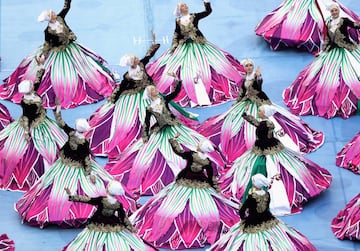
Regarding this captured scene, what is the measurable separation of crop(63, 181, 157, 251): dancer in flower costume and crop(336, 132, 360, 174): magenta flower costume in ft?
9.99

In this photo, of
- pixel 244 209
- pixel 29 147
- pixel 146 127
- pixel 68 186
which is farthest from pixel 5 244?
pixel 244 209

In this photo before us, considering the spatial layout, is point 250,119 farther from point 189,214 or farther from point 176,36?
point 176,36

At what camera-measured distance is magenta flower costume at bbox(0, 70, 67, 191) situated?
61.9ft

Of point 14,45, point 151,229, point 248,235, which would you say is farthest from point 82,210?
point 14,45

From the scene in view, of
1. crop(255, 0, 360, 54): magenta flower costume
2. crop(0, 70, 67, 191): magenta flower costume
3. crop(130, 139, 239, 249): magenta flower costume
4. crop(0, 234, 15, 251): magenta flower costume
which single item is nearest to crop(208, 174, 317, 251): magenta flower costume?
crop(130, 139, 239, 249): magenta flower costume

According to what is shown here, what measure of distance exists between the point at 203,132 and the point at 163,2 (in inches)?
186

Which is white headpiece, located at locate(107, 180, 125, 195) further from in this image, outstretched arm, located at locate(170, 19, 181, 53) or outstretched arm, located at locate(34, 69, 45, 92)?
outstretched arm, located at locate(170, 19, 181, 53)

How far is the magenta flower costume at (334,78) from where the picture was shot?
65.5 ft

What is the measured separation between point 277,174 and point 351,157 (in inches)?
50.3

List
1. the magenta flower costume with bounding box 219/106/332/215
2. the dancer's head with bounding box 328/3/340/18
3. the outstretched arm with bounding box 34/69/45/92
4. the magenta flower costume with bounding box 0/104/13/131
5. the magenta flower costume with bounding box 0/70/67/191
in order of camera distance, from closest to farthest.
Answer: the magenta flower costume with bounding box 219/106/332/215 < the outstretched arm with bounding box 34/69/45/92 < the magenta flower costume with bounding box 0/70/67/191 < the dancer's head with bounding box 328/3/340/18 < the magenta flower costume with bounding box 0/104/13/131

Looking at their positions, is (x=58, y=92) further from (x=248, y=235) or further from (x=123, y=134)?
(x=248, y=235)

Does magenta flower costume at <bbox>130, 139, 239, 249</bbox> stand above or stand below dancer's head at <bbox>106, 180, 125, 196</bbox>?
below

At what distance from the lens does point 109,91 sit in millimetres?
20891

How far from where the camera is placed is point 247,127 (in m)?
19.1
